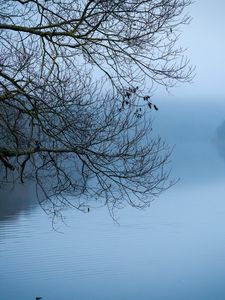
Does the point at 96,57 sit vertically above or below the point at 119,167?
above

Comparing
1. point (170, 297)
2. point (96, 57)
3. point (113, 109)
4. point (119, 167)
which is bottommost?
point (170, 297)

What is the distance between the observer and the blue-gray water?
14.9m

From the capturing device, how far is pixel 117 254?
18.2 metres

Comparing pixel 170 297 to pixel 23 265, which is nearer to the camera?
pixel 170 297

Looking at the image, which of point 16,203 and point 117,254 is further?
point 16,203

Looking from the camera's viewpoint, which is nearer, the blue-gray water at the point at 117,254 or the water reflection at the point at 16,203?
the blue-gray water at the point at 117,254

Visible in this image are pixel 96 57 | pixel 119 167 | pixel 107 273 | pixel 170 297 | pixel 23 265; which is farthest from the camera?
pixel 23 265

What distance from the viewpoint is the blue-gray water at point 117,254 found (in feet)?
48.8

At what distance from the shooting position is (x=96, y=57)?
5.24 m

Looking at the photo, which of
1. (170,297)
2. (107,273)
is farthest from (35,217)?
(170,297)

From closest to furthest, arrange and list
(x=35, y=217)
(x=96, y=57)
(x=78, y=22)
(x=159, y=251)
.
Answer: (x=78, y=22) → (x=96, y=57) → (x=159, y=251) → (x=35, y=217)

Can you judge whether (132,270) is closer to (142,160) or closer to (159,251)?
(159,251)

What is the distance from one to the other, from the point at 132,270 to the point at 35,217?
32.4 feet

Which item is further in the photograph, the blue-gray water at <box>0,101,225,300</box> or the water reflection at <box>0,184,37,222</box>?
the water reflection at <box>0,184,37,222</box>
